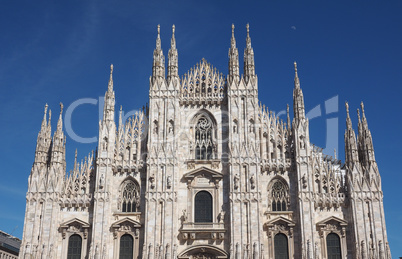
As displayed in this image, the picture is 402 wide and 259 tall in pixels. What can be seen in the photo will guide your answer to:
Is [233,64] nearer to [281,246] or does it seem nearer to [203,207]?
[203,207]

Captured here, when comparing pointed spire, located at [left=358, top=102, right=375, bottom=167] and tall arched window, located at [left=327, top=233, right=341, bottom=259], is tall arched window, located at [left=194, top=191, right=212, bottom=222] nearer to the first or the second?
tall arched window, located at [left=327, top=233, right=341, bottom=259]

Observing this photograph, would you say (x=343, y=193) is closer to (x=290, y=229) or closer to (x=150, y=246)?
(x=290, y=229)

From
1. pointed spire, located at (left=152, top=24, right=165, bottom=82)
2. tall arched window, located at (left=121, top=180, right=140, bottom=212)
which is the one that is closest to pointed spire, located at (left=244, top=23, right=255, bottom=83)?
pointed spire, located at (left=152, top=24, right=165, bottom=82)

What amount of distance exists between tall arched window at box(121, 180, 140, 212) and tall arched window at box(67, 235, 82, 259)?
4056 mm

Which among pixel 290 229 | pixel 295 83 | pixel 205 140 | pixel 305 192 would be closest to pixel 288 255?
pixel 290 229

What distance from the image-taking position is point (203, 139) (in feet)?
136

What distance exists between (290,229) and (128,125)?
15.5 metres

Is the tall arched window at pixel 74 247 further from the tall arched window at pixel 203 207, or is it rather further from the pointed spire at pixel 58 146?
the tall arched window at pixel 203 207

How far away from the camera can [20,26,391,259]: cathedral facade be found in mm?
37531

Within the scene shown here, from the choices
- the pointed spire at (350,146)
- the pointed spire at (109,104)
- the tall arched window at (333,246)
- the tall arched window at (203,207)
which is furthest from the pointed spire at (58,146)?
the pointed spire at (350,146)

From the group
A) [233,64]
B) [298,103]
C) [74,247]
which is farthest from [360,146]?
[74,247]

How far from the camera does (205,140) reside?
41500 millimetres

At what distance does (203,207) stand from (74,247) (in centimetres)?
1037

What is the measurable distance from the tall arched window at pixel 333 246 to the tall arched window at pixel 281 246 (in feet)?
10.4
